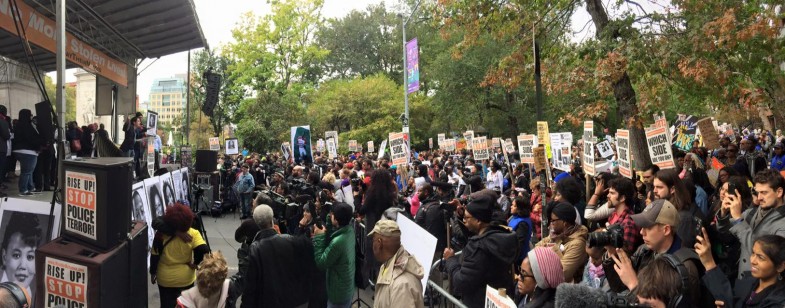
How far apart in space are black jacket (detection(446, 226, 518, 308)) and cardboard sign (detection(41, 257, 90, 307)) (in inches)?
109

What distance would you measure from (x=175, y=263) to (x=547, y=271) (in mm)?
3804

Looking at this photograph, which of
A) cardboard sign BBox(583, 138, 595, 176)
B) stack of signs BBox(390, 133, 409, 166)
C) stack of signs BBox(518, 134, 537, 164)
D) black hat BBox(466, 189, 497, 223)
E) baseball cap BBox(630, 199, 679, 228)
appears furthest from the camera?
stack of signs BBox(390, 133, 409, 166)

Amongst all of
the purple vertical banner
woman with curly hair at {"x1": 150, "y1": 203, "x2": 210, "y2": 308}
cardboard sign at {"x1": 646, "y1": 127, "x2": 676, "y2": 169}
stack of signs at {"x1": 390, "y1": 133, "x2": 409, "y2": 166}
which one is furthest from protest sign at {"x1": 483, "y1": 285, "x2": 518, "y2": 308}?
the purple vertical banner

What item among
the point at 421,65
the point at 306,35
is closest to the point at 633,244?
the point at 306,35

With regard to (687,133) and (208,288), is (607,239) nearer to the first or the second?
(208,288)

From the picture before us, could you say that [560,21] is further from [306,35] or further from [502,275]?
[306,35]

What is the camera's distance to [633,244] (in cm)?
470

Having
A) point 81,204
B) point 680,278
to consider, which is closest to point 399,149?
point 81,204

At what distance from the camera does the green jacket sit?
19.1 feet

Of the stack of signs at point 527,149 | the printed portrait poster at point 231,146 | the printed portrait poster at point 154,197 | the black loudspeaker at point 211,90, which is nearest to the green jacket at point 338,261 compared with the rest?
the printed portrait poster at point 154,197

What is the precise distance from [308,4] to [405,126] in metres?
24.8

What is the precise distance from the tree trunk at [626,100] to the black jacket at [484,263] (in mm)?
7430

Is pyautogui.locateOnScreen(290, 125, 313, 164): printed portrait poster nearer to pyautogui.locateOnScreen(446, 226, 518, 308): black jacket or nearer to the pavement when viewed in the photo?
the pavement

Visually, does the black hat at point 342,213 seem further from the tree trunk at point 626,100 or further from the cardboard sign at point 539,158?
the tree trunk at point 626,100
